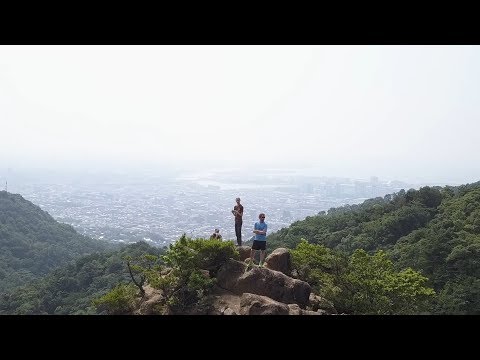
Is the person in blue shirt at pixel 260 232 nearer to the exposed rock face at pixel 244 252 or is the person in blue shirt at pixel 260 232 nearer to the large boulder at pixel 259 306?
the large boulder at pixel 259 306

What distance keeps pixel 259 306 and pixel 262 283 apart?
1.13 m

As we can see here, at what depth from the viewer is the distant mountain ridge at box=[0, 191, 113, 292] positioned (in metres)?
44.8

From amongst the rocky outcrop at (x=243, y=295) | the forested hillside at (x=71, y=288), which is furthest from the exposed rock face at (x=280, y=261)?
the forested hillside at (x=71, y=288)

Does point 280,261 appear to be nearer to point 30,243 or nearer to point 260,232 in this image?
point 260,232

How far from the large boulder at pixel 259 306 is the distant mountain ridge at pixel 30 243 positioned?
1534 inches

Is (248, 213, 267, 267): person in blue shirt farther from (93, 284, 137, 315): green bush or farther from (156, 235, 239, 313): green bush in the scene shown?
(93, 284, 137, 315): green bush

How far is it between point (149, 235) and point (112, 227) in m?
15.0

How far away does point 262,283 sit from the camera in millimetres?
9352

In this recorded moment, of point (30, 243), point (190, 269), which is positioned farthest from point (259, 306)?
point (30, 243)

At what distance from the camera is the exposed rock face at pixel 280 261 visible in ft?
35.6

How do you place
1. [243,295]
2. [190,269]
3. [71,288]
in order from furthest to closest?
[71,288]
[190,269]
[243,295]
